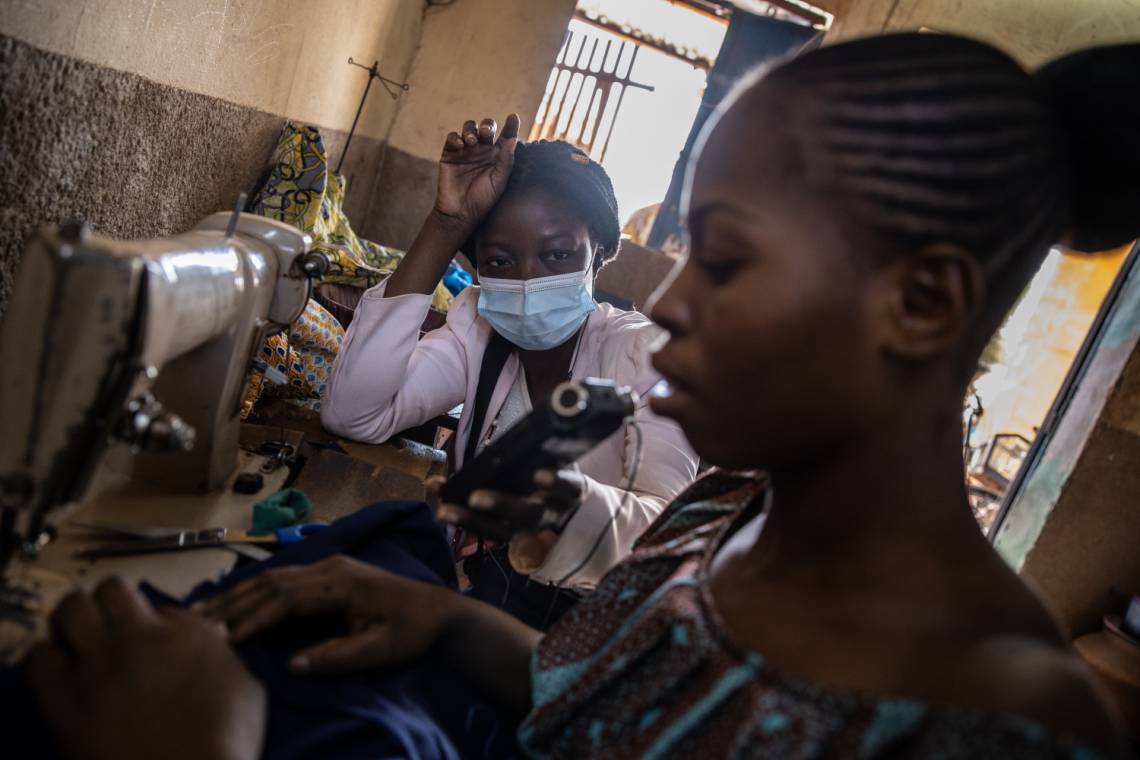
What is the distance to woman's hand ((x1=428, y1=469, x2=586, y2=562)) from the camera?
1.14 meters

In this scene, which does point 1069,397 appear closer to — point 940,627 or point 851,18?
point 851,18

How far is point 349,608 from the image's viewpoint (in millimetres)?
1047

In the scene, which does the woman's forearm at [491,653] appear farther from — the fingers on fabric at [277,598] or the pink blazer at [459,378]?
the pink blazer at [459,378]

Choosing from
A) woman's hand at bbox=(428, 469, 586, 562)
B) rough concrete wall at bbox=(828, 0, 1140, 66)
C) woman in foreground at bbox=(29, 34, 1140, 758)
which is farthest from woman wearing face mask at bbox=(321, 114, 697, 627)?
rough concrete wall at bbox=(828, 0, 1140, 66)

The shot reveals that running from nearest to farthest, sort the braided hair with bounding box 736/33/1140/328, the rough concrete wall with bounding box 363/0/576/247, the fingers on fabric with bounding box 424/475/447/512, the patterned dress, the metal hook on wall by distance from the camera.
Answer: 1. the patterned dress
2. the braided hair with bounding box 736/33/1140/328
3. the fingers on fabric with bounding box 424/475/447/512
4. the metal hook on wall
5. the rough concrete wall with bounding box 363/0/576/247

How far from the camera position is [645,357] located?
2193 millimetres

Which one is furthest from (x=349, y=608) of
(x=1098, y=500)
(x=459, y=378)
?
(x=1098, y=500)

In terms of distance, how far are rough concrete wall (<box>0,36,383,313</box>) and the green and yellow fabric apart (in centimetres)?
39

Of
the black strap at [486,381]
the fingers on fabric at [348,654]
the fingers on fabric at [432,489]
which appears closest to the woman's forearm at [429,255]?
the black strap at [486,381]

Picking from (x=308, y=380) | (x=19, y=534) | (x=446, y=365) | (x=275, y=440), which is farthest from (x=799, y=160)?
(x=308, y=380)

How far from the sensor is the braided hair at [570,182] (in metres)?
2.15

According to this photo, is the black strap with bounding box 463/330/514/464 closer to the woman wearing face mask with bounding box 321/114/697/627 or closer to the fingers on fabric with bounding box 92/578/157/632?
the woman wearing face mask with bounding box 321/114/697/627

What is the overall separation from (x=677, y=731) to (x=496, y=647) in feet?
1.21

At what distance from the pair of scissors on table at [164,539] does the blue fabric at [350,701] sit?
11 cm
